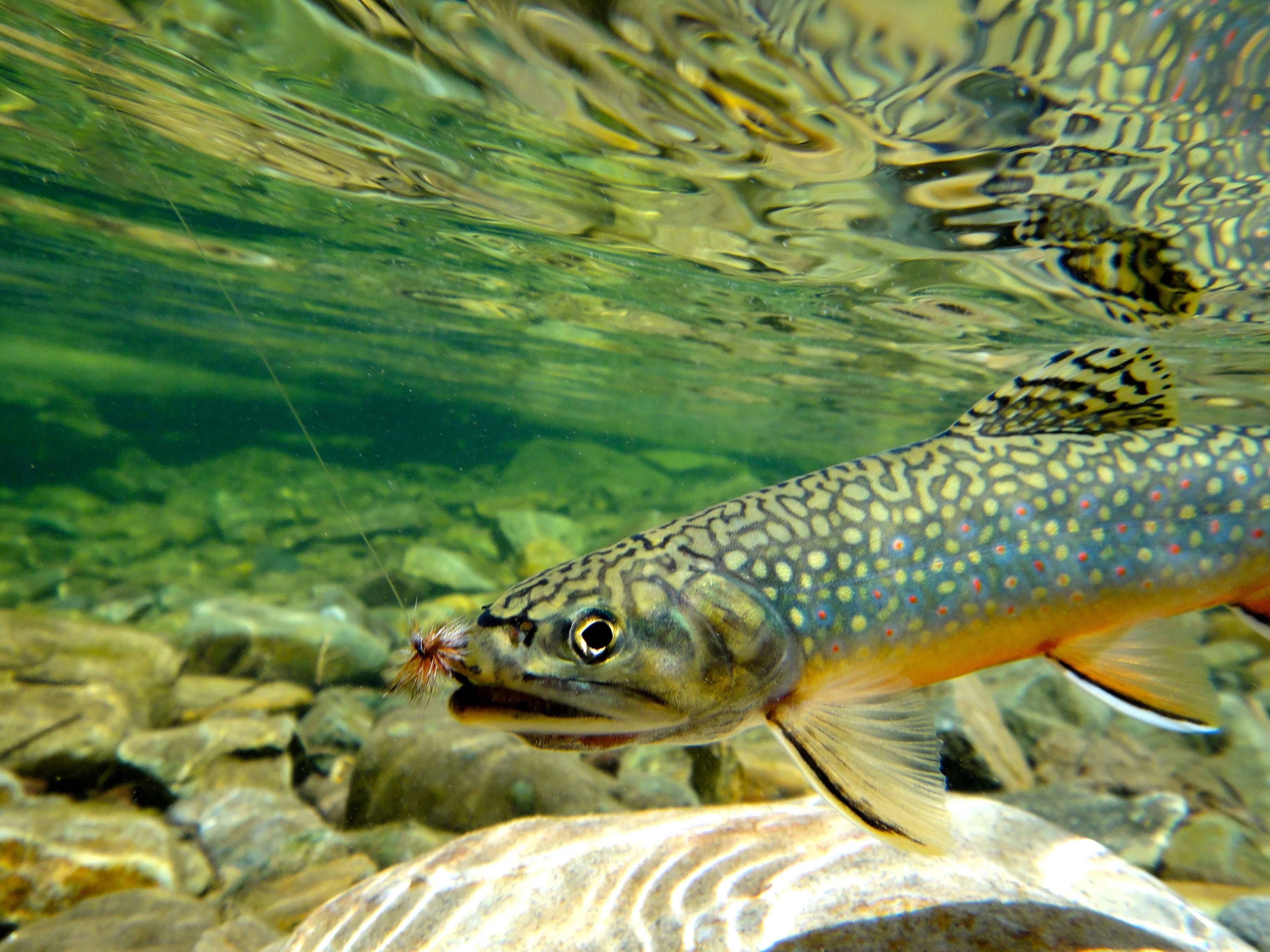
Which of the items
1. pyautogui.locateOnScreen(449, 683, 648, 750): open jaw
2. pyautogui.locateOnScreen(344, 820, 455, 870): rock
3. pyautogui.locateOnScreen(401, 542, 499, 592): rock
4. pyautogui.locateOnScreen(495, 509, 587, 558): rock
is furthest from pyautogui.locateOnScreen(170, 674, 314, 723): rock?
pyautogui.locateOnScreen(495, 509, 587, 558): rock

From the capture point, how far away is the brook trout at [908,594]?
2445 millimetres

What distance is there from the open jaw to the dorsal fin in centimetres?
208

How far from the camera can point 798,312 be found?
571 inches

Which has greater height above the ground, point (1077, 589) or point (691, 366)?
point (691, 366)

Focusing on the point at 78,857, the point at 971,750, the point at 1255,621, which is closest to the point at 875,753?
the point at 1255,621

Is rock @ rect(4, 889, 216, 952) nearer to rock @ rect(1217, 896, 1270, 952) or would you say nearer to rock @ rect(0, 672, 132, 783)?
rock @ rect(0, 672, 132, 783)

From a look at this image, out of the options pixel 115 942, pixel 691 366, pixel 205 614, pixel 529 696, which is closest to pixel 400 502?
pixel 691 366

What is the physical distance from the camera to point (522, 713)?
7.83 feet

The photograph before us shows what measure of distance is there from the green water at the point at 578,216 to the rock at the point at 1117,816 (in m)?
0.65

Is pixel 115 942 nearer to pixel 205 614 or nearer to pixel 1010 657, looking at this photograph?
pixel 1010 657

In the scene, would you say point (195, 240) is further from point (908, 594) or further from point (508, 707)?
point (908, 594)

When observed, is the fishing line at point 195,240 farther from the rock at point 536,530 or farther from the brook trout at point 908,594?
the rock at point 536,530

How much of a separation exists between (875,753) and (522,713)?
1.26 meters

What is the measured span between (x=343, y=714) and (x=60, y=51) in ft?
27.3
